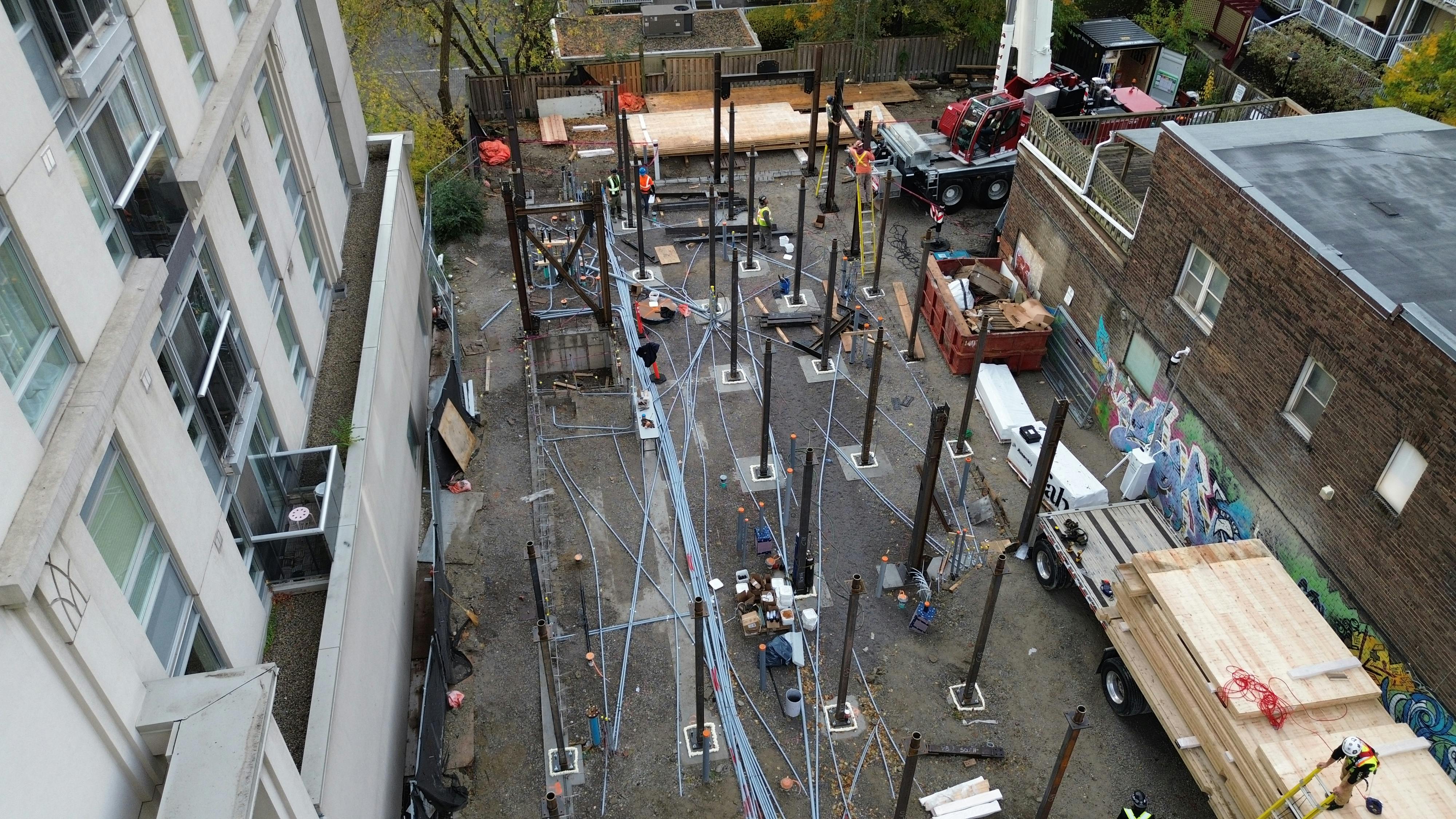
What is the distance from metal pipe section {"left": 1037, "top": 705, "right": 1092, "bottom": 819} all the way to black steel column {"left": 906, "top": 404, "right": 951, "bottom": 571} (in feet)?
14.1

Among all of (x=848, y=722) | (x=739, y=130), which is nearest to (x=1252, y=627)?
(x=848, y=722)

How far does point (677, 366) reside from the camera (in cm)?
2380

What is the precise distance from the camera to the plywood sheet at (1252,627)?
1371cm

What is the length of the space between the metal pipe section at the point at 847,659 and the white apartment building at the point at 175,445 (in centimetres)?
697

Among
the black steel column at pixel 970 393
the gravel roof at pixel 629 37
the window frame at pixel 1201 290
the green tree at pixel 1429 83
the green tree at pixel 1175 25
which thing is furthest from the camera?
the gravel roof at pixel 629 37

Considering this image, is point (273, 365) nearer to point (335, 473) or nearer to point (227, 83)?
point (335, 473)

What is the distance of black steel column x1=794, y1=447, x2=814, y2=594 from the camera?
16469mm

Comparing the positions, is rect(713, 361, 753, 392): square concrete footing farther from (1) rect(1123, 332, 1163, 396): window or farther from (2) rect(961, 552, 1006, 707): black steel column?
(1) rect(1123, 332, 1163, 396): window

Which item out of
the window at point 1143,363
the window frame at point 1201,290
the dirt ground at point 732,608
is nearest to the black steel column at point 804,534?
the dirt ground at point 732,608

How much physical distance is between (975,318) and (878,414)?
3647 mm

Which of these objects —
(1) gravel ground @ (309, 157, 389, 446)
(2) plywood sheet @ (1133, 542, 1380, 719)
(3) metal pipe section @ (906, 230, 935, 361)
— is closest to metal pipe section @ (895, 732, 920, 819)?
(2) plywood sheet @ (1133, 542, 1380, 719)

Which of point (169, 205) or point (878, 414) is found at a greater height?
point (169, 205)

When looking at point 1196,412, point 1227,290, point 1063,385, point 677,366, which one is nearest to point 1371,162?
point 1227,290

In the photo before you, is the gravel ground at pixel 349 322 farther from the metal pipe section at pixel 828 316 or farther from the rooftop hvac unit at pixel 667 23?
the rooftop hvac unit at pixel 667 23
